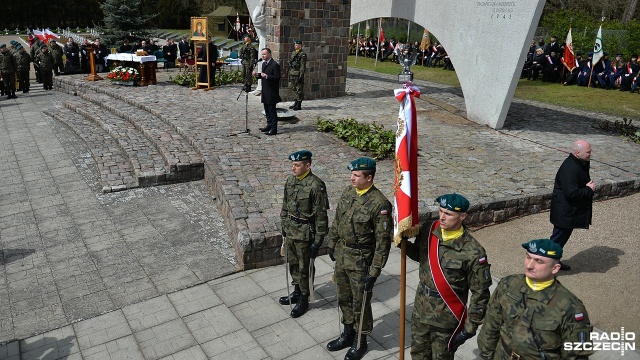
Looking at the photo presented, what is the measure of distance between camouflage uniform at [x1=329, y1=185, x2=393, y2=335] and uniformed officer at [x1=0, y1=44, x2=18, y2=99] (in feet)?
51.4

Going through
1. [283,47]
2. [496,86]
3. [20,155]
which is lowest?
[20,155]

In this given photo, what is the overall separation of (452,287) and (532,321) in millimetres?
789

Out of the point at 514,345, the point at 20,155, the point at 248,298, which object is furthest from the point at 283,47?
the point at 514,345

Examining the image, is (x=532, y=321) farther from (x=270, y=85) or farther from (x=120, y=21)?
(x=120, y=21)

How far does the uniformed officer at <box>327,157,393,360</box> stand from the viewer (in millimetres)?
4715

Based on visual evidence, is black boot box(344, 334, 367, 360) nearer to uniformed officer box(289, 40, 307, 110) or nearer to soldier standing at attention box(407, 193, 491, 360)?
soldier standing at attention box(407, 193, 491, 360)

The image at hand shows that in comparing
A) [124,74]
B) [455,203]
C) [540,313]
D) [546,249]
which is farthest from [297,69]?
[540,313]

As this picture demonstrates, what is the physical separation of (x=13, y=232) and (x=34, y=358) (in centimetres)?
347

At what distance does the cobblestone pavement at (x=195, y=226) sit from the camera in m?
5.36

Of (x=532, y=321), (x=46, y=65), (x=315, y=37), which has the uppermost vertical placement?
(x=315, y=37)

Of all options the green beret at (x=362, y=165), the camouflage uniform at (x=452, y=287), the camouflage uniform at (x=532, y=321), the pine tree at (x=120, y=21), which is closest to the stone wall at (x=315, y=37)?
the green beret at (x=362, y=165)

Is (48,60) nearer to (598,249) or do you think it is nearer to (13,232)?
(13,232)

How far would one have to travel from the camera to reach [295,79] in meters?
13.9

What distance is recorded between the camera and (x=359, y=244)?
190 inches
